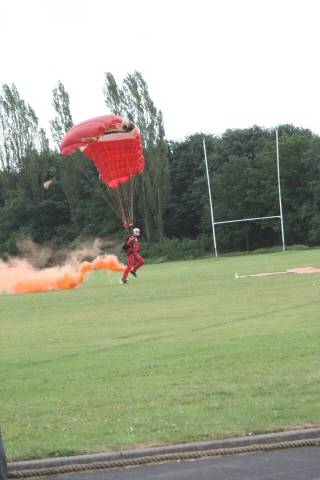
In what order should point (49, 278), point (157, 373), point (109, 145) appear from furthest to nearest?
point (49, 278) → point (109, 145) → point (157, 373)

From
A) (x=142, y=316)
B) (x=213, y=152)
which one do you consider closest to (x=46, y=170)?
(x=213, y=152)

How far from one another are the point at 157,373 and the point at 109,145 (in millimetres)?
19863

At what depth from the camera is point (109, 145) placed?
1192 inches

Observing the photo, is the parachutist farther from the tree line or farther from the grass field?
the tree line

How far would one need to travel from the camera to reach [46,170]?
85625mm

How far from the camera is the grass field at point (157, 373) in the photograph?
8078mm

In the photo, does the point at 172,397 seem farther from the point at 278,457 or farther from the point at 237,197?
the point at 237,197

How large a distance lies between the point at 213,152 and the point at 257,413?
258ft

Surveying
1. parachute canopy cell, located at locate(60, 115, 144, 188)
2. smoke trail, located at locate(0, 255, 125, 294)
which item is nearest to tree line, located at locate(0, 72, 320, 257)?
smoke trail, located at locate(0, 255, 125, 294)

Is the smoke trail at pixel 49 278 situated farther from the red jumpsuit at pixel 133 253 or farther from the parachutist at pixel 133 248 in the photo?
the parachutist at pixel 133 248

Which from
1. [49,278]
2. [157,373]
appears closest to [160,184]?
[49,278]

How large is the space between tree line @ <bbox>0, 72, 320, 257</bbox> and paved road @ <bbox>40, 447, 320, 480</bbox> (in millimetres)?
62990

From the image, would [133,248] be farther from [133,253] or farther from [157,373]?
[157,373]

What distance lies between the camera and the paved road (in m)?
6.82
